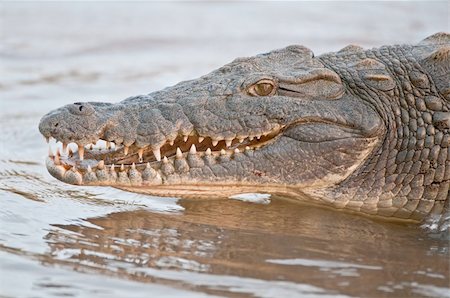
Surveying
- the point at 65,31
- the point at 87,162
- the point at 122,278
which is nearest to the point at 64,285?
the point at 122,278

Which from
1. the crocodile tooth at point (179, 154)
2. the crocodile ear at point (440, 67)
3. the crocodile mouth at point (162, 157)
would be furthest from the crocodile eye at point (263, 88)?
the crocodile ear at point (440, 67)

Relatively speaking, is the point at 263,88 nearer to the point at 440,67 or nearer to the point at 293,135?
the point at 293,135

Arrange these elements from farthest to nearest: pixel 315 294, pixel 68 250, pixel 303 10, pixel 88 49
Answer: pixel 303 10, pixel 88 49, pixel 68 250, pixel 315 294

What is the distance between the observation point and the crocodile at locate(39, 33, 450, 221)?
5445mm

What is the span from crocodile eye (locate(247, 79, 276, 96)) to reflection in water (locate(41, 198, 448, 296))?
2.50 feet

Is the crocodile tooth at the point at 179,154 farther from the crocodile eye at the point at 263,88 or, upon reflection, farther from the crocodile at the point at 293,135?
the crocodile eye at the point at 263,88

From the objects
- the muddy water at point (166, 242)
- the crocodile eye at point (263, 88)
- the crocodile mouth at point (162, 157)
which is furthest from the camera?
the crocodile eye at point (263, 88)

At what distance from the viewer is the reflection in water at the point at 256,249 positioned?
4680 millimetres

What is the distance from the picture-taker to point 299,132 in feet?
18.6

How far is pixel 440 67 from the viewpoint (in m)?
5.85

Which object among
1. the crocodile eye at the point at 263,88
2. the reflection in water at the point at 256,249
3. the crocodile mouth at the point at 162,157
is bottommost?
the reflection in water at the point at 256,249

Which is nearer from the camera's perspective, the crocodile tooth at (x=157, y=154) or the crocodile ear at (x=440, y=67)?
the crocodile tooth at (x=157, y=154)

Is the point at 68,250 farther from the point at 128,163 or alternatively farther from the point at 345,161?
the point at 345,161

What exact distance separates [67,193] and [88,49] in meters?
5.67
